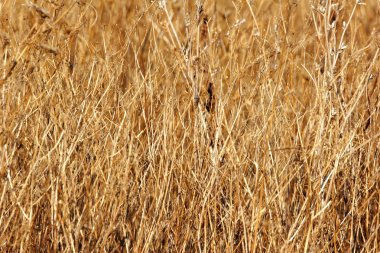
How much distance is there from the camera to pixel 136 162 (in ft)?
6.26

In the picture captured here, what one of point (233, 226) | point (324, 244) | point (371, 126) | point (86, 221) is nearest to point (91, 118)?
point (86, 221)

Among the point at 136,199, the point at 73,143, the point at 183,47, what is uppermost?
the point at 183,47

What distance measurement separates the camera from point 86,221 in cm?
186

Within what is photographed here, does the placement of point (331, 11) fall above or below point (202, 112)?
above

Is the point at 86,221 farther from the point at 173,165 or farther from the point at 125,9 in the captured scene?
the point at 125,9

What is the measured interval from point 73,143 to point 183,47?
391 mm

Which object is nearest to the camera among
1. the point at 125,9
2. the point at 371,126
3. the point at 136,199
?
the point at 136,199

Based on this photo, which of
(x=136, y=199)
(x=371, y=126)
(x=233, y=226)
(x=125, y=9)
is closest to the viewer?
(x=233, y=226)

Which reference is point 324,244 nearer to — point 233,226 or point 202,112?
point 233,226

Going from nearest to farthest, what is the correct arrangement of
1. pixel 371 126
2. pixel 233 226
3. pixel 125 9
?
1. pixel 233 226
2. pixel 371 126
3. pixel 125 9

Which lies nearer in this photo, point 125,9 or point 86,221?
point 86,221

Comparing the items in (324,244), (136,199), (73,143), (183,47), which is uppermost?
(183,47)

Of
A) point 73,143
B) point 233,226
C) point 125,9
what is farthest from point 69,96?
point 125,9

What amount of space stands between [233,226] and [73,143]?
0.43 meters
